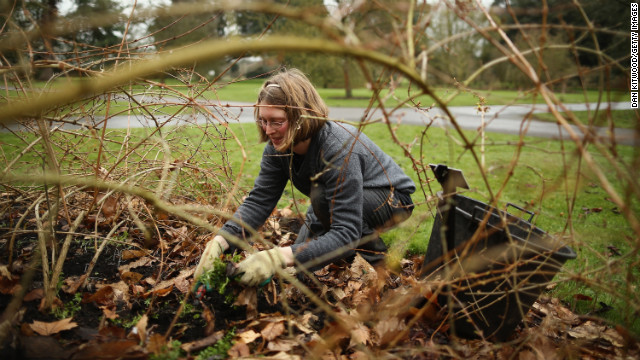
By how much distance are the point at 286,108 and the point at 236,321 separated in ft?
4.05

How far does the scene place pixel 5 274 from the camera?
178 cm

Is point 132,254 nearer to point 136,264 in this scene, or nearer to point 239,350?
point 136,264

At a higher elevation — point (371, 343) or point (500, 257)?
point (500, 257)

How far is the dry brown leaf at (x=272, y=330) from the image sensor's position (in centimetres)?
168

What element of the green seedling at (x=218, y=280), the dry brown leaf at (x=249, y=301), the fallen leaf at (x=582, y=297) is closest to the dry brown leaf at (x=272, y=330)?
the dry brown leaf at (x=249, y=301)

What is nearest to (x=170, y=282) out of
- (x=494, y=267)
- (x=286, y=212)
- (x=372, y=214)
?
(x=372, y=214)

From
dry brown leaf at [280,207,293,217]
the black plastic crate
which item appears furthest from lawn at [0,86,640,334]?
dry brown leaf at [280,207,293,217]

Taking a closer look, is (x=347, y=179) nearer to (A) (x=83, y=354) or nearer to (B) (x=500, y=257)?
(B) (x=500, y=257)

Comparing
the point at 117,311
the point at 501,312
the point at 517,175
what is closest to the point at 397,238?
the point at 501,312

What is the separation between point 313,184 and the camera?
188 centimetres

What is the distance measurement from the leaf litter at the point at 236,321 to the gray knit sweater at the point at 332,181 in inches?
12.8

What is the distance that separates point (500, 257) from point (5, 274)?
237 cm

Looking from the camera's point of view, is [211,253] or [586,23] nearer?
[586,23]

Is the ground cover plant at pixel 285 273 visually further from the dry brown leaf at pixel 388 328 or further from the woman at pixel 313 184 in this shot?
the woman at pixel 313 184
